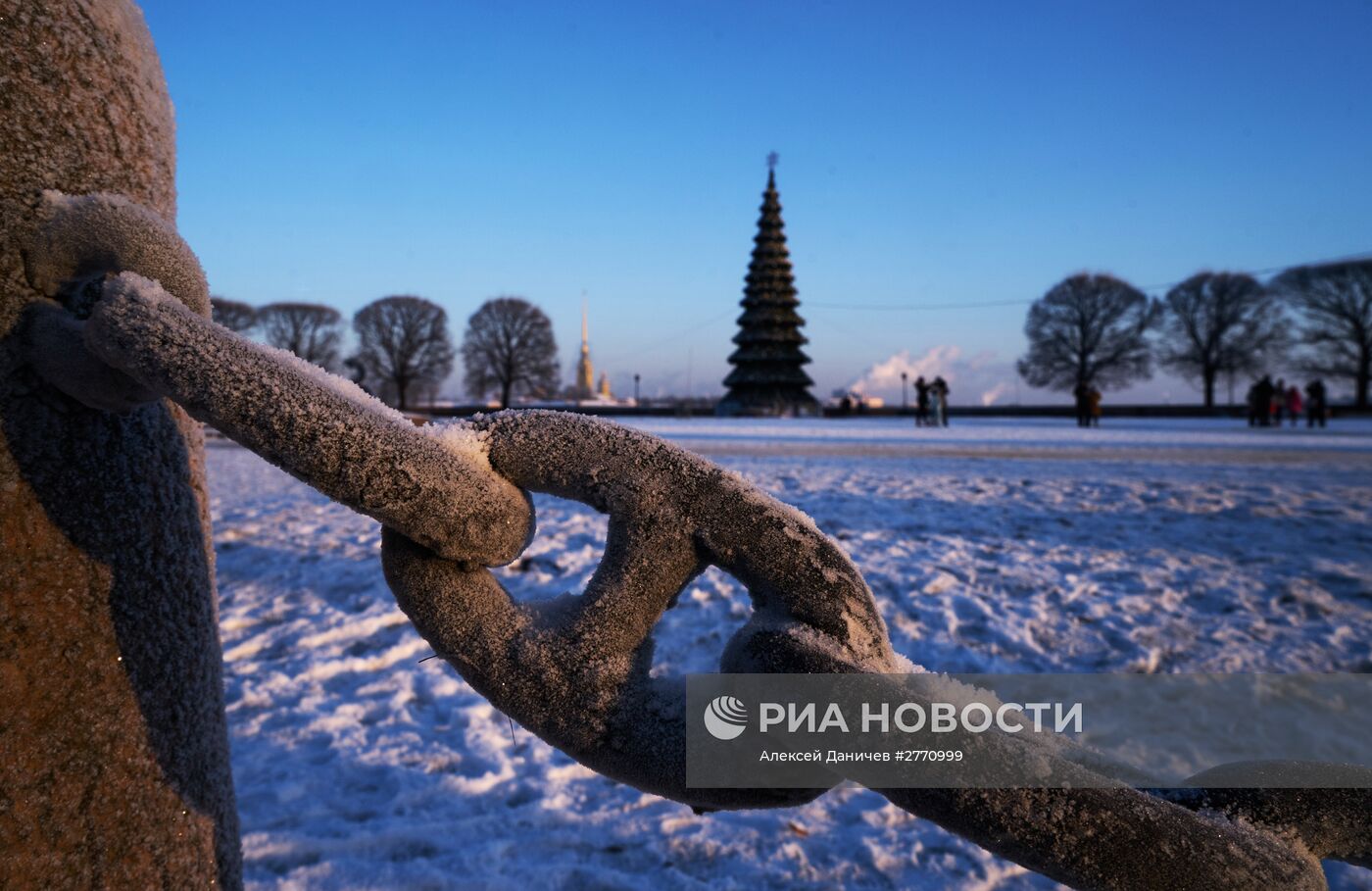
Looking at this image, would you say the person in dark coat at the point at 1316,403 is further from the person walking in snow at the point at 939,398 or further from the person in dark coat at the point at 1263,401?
the person walking in snow at the point at 939,398

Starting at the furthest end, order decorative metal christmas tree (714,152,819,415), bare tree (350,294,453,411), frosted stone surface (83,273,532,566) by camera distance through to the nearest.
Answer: bare tree (350,294,453,411), decorative metal christmas tree (714,152,819,415), frosted stone surface (83,273,532,566)

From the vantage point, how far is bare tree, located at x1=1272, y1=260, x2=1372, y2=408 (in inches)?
1598

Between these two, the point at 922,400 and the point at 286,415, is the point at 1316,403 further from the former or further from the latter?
the point at 286,415

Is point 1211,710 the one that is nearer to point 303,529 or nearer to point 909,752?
point 909,752

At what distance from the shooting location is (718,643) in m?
4.26

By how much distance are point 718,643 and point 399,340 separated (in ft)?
163

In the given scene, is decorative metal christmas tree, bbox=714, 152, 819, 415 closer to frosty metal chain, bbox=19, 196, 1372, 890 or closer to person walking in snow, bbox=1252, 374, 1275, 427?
person walking in snow, bbox=1252, 374, 1275, 427

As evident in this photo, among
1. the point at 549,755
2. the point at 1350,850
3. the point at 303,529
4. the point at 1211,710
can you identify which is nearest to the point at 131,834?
the point at 1350,850

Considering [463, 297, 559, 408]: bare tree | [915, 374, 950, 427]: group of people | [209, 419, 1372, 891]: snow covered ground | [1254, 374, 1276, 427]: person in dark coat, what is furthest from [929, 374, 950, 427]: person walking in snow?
[463, 297, 559, 408]: bare tree

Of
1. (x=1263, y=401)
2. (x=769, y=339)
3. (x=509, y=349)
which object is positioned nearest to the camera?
(x=1263, y=401)

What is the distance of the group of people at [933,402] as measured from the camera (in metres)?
27.2

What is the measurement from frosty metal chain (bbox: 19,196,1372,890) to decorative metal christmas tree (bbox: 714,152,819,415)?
3838 cm

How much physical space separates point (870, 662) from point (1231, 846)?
0.39 m

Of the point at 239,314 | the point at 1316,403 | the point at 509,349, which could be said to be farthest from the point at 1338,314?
the point at 239,314
